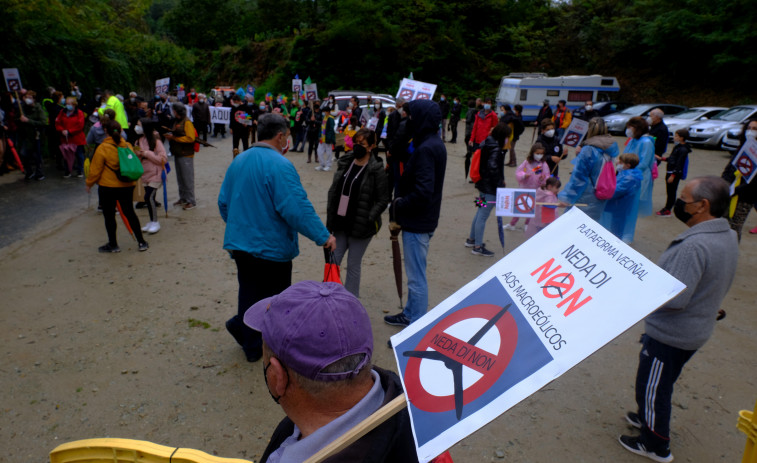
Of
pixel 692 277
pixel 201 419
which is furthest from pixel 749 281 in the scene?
pixel 201 419

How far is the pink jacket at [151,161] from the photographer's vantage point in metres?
7.31

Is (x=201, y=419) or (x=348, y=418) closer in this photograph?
(x=348, y=418)

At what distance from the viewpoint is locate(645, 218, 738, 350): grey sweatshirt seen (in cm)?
280

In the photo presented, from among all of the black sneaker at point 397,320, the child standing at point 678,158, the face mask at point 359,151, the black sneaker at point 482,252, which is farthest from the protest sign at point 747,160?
the face mask at point 359,151

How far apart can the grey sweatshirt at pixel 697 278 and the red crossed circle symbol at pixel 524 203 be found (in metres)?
2.98

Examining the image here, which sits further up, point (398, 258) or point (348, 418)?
→ point (348, 418)

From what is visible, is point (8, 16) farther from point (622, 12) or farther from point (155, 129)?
point (622, 12)

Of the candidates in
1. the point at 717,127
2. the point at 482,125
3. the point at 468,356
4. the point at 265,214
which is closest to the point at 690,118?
the point at 717,127

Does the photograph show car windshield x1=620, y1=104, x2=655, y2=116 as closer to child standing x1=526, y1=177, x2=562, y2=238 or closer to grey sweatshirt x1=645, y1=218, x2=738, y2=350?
child standing x1=526, y1=177, x2=562, y2=238

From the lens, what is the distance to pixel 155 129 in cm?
751

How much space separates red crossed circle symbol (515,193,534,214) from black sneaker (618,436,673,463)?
10.0 ft

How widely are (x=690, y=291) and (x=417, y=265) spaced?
85.2 inches

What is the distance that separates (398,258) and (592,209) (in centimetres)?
293

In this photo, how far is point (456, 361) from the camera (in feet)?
4.88
